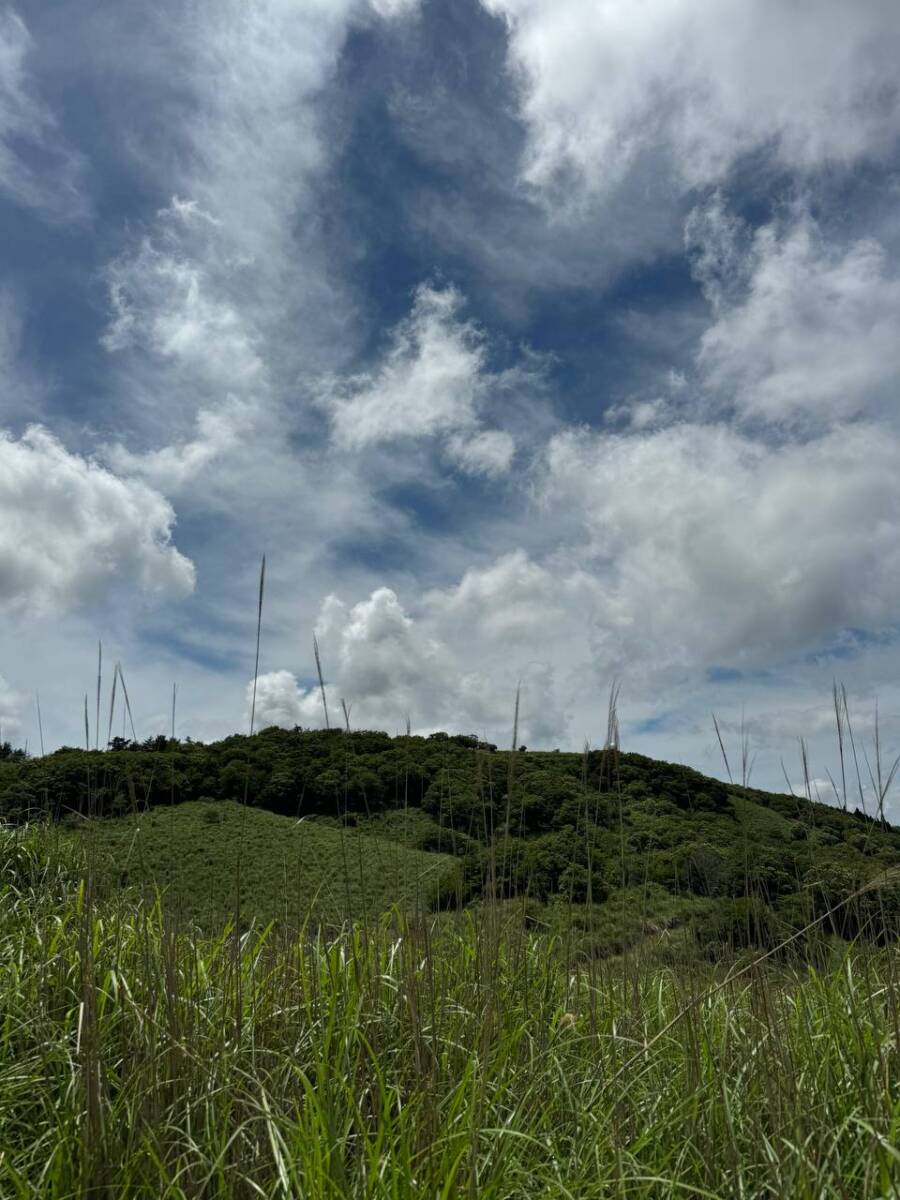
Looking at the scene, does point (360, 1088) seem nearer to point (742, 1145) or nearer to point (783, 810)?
point (742, 1145)

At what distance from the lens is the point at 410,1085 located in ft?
10.3

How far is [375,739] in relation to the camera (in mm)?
21984

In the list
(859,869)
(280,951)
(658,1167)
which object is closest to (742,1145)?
(658,1167)

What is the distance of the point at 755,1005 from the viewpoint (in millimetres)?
3430

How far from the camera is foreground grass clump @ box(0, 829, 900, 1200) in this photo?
7.52 feet

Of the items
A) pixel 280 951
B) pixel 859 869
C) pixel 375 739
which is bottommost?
pixel 280 951

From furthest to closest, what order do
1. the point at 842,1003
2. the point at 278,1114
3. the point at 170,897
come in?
the point at 842,1003
the point at 170,897
the point at 278,1114

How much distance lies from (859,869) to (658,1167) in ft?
11.0

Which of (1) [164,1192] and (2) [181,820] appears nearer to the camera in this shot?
(1) [164,1192]

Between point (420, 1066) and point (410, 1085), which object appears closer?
point (420, 1066)

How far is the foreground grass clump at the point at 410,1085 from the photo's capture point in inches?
90.2

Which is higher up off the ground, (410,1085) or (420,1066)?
(420,1066)

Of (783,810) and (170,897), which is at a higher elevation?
(783,810)

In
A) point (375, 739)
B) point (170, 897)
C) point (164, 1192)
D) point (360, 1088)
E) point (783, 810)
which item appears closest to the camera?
point (164, 1192)
